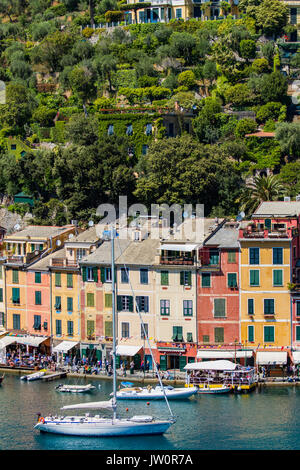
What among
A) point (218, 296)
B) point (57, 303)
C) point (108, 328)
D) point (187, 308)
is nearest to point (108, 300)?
point (108, 328)

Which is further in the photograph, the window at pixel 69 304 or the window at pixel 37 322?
the window at pixel 37 322

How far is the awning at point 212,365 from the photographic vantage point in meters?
86.9

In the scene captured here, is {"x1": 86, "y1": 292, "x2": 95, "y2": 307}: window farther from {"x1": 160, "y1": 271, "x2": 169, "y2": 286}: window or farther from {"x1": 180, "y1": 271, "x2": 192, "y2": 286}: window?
{"x1": 180, "y1": 271, "x2": 192, "y2": 286}: window

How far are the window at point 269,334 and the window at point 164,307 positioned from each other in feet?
26.7

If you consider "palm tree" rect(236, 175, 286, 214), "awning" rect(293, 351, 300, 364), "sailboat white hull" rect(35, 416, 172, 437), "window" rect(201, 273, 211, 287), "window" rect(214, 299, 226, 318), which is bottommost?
"sailboat white hull" rect(35, 416, 172, 437)

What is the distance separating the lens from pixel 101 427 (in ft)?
252

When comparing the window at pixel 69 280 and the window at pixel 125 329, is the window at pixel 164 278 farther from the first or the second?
the window at pixel 69 280

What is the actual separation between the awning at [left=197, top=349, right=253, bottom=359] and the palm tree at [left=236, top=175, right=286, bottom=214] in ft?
82.9

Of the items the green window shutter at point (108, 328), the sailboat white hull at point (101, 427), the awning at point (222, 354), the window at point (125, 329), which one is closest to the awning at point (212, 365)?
the awning at point (222, 354)

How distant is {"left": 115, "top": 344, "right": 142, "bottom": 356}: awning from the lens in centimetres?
9038

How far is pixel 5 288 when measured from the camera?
9994cm

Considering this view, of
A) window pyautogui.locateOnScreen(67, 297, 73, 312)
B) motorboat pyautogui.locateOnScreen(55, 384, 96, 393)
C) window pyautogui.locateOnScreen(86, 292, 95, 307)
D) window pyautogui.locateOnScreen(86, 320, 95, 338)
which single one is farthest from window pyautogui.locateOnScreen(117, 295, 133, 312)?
motorboat pyautogui.locateOnScreen(55, 384, 96, 393)
